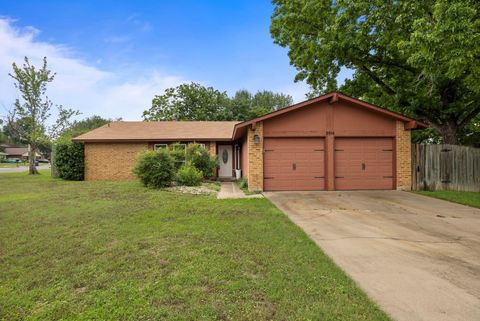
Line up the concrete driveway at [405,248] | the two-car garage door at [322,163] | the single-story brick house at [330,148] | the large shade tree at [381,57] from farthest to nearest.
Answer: the two-car garage door at [322,163] < the single-story brick house at [330,148] < the large shade tree at [381,57] < the concrete driveway at [405,248]

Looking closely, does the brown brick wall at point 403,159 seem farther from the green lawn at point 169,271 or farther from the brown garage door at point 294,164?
the green lawn at point 169,271

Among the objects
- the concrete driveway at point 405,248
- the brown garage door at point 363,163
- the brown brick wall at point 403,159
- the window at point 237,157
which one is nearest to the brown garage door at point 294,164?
the brown garage door at point 363,163

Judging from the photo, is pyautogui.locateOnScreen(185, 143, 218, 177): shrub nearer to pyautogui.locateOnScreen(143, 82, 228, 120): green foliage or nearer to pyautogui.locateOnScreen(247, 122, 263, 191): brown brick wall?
pyautogui.locateOnScreen(247, 122, 263, 191): brown brick wall

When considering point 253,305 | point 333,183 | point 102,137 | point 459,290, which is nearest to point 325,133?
point 333,183

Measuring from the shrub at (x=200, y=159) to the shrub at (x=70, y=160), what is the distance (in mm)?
7162

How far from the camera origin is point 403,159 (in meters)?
10.4

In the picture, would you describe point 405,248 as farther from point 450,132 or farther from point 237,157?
point 237,157

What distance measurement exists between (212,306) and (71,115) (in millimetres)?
25894

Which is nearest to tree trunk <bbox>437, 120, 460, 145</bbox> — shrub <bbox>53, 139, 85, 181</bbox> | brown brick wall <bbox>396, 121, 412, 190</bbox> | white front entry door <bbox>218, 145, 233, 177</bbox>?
brown brick wall <bbox>396, 121, 412, 190</bbox>

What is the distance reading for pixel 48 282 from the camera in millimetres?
3137

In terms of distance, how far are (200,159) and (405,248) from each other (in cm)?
1031

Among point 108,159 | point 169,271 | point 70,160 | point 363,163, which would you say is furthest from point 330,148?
point 70,160

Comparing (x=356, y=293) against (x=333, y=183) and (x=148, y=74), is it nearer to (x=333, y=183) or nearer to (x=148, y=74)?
(x=333, y=183)

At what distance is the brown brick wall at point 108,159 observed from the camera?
15555 millimetres
